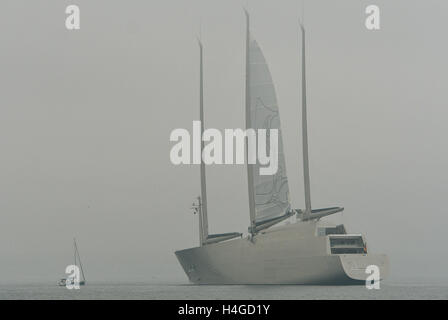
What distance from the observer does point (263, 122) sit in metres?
109

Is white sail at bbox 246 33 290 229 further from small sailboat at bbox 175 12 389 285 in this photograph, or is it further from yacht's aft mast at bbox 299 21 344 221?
yacht's aft mast at bbox 299 21 344 221

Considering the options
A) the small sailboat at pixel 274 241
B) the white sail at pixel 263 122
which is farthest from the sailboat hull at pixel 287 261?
the white sail at pixel 263 122

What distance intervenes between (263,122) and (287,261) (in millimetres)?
17681

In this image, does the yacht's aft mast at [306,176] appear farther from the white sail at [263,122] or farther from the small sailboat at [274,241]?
the white sail at [263,122]

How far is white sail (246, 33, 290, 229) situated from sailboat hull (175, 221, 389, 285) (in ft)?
15.1

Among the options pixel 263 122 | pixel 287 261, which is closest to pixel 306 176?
pixel 263 122

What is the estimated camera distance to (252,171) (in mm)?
109750

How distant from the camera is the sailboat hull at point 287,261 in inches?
3760

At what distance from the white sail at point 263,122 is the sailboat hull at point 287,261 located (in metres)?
4.60

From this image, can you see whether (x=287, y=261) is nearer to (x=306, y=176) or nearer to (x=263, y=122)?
(x=306, y=176)
